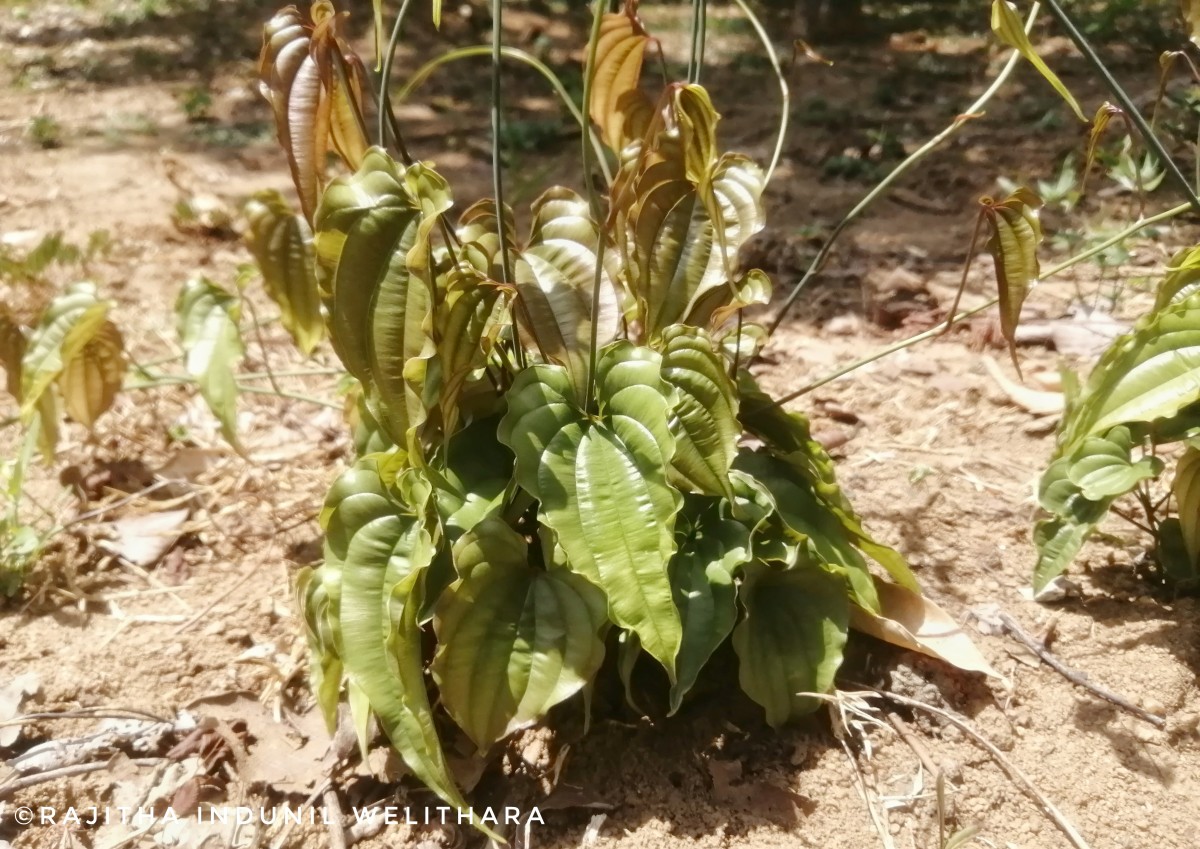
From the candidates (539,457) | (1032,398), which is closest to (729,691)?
(539,457)

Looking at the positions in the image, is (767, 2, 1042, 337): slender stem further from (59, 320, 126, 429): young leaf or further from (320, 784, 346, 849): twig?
(59, 320, 126, 429): young leaf

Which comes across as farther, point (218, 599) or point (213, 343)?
point (218, 599)

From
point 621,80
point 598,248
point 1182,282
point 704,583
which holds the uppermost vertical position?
point 621,80

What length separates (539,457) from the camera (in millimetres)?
1097

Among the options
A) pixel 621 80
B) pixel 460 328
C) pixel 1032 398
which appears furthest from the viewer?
pixel 1032 398

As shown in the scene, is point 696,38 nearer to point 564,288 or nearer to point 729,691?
point 564,288

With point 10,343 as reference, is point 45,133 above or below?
below

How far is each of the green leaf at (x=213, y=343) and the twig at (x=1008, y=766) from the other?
3.43 ft

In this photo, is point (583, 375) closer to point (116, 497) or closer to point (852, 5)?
point (116, 497)

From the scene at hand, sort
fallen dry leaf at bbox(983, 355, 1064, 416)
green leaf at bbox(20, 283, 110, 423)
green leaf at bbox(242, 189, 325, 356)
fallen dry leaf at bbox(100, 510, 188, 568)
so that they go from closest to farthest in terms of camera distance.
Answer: green leaf at bbox(242, 189, 325, 356) < green leaf at bbox(20, 283, 110, 423) < fallen dry leaf at bbox(100, 510, 188, 568) < fallen dry leaf at bbox(983, 355, 1064, 416)

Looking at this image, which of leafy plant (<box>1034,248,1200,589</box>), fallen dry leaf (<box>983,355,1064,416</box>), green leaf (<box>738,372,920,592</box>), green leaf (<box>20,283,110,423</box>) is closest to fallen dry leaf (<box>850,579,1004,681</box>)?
green leaf (<box>738,372,920,592</box>)

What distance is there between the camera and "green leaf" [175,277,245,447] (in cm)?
154

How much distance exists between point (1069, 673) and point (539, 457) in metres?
0.83

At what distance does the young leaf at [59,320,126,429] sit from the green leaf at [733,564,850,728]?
3.74 ft
